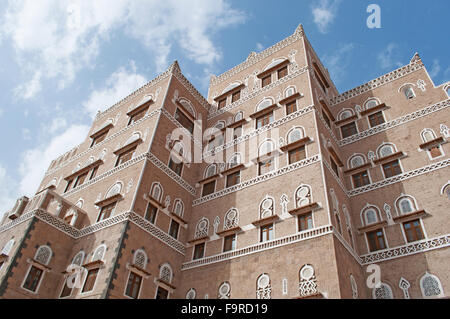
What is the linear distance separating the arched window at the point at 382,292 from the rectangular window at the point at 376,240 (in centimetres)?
155

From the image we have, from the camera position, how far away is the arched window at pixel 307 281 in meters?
12.1

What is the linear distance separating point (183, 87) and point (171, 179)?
21.9ft

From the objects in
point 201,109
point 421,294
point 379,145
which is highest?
point 201,109

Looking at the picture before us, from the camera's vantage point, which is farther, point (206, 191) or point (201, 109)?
point (201, 109)

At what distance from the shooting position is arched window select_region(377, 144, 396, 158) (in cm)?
1692

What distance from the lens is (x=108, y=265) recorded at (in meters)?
13.7

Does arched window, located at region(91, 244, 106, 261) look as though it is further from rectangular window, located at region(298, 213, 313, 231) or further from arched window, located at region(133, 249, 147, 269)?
rectangular window, located at region(298, 213, 313, 231)

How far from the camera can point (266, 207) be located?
614 inches

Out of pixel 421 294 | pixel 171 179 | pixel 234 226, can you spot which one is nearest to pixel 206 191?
pixel 171 179

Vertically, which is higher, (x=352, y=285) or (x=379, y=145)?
(x=379, y=145)

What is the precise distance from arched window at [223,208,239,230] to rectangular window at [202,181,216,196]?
7.37 ft

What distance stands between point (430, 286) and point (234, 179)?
30.2 ft

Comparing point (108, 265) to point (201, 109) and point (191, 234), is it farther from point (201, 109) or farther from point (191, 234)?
point (201, 109)
